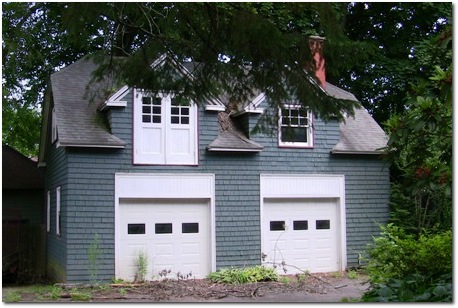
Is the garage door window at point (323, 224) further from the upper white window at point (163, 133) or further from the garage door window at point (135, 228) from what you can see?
the garage door window at point (135, 228)

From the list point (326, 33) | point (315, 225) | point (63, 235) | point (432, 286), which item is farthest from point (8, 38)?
point (432, 286)

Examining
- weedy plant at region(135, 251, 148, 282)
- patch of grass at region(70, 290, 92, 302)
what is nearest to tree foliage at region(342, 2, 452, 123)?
weedy plant at region(135, 251, 148, 282)

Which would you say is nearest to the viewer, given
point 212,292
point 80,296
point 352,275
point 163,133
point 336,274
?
point 80,296

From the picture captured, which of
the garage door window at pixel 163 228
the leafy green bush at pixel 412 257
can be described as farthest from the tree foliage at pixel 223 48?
the garage door window at pixel 163 228

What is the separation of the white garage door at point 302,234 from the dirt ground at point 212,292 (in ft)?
3.41

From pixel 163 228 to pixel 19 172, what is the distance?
242 inches

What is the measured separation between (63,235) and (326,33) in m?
7.76

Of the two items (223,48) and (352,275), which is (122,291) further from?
(223,48)

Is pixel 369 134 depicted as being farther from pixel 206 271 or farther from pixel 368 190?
pixel 206 271

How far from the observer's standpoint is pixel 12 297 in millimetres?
11328

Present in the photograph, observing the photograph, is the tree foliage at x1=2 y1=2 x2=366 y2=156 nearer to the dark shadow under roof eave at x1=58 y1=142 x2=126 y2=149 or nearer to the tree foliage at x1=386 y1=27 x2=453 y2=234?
the tree foliage at x1=386 y1=27 x2=453 y2=234

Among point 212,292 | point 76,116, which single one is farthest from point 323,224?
point 76,116

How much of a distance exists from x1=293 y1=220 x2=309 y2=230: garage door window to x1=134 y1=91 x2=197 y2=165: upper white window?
2.89 meters

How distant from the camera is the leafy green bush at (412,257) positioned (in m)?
8.15
